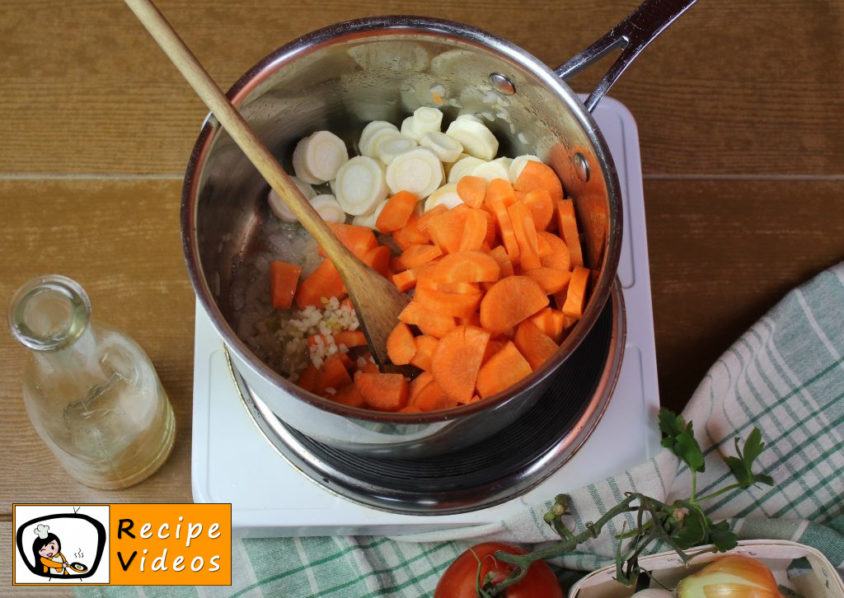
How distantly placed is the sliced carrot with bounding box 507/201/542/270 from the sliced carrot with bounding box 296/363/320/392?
25cm

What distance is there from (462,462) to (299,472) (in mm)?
177

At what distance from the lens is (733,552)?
3.17 feet

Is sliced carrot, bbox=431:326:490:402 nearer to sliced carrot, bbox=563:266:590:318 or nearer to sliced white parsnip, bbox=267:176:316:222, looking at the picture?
sliced carrot, bbox=563:266:590:318

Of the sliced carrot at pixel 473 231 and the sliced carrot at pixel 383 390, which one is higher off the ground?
the sliced carrot at pixel 473 231

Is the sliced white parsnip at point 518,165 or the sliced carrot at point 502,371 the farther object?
the sliced white parsnip at point 518,165

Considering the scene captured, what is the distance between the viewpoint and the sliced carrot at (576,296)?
937 mm

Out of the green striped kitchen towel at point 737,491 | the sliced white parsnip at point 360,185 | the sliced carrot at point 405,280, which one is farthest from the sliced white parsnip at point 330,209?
the green striped kitchen towel at point 737,491

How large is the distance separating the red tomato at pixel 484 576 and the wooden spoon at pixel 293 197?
0.22 m

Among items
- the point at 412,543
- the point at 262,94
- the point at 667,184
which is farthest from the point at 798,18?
the point at 412,543

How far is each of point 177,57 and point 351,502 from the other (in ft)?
1.61

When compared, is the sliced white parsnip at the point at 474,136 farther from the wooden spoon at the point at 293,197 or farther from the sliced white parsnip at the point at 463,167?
the wooden spoon at the point at 293,197

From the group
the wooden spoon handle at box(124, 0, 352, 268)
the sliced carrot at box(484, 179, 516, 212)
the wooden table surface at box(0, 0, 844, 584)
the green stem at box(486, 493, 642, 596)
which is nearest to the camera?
the wooden spoon handle at box(124, 0, 352, 268)

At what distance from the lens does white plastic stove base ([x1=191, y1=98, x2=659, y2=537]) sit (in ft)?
3.24

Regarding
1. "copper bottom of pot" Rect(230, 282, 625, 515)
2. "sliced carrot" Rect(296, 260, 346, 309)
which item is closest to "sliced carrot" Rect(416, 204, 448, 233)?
"sliced carrot" Rect(296, 260, 346, 309)
